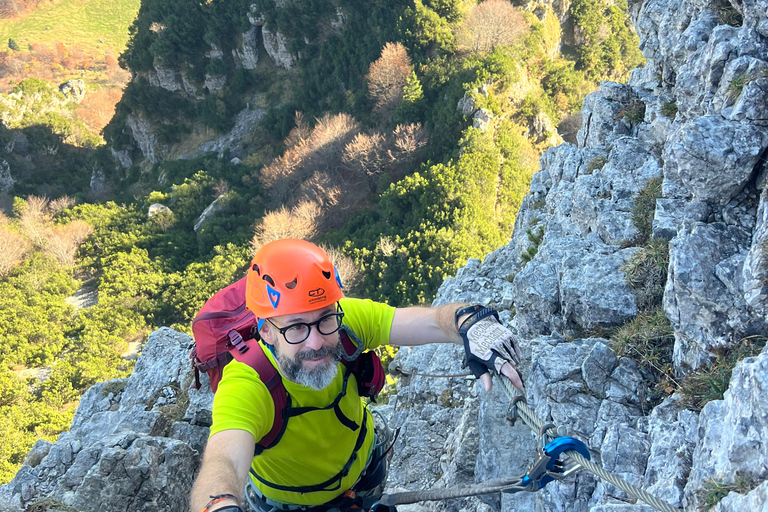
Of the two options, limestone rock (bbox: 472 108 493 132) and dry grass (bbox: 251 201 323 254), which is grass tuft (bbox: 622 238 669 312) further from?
dry grass (bbox: 251 201 323 254)

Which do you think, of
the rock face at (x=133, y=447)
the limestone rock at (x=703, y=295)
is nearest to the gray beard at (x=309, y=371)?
the limestone rock at (x=703, y=295)

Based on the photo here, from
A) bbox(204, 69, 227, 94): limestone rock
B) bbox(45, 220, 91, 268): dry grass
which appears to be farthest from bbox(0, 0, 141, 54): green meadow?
bbox(45, 220, 91, 268): dry grass

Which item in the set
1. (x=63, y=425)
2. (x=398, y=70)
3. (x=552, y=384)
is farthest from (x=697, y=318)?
(x=398, y=70)

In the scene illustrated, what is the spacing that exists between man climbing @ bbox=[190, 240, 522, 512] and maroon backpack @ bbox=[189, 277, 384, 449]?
0.02 m

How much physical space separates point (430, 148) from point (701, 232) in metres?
28.0

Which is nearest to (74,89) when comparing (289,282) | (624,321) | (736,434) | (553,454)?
(289,282)

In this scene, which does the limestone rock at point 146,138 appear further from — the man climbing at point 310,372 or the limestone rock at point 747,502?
the limestone rock at point 747,502

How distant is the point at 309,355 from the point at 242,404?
0.55 meters

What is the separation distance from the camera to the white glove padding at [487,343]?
3.60 meters

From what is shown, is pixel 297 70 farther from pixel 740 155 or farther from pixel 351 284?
pixel 740 155

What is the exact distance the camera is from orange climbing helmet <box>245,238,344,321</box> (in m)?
3.50

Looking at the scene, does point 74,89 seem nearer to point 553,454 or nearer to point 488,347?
point 488,347

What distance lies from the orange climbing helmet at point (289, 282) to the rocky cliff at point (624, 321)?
243 centimetres

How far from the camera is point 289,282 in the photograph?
139 inches
